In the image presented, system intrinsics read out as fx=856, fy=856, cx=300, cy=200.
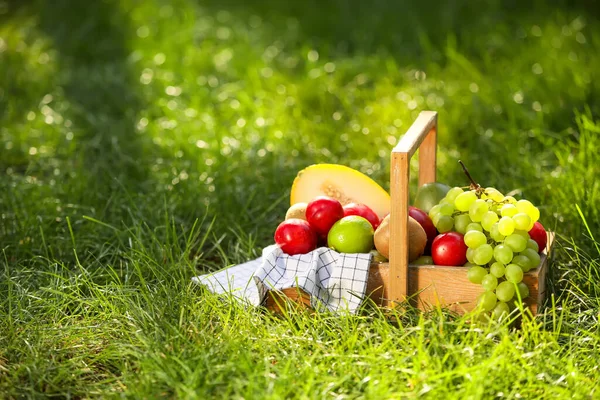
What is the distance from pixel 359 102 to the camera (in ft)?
16.1

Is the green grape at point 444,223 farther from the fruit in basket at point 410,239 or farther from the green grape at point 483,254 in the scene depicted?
the green grape at point 483,254

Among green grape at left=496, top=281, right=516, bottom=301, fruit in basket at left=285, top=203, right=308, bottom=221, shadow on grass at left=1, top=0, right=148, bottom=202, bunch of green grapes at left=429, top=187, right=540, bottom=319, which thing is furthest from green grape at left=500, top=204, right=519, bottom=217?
shadow on grass at left=1, top=0, right=148, bottom=202

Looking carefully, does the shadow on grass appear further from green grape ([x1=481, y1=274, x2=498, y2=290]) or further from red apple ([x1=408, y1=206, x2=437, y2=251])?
green grape ([x1=481, y1=274, x2=498, y2=290])

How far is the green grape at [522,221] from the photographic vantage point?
8.48 feet

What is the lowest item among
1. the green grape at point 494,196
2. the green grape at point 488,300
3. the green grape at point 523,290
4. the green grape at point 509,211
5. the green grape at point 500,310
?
the green grape at point 500,310

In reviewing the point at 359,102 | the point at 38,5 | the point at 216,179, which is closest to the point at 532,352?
the point at 216,179

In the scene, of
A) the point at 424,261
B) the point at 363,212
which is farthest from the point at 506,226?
the point at 363,212

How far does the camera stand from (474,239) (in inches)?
103

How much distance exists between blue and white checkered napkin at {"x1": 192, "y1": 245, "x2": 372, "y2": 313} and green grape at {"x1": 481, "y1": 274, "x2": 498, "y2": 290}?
0.37 meters

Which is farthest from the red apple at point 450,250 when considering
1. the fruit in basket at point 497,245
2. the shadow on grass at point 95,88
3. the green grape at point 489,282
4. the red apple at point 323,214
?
the shadow on grass at point 95,88

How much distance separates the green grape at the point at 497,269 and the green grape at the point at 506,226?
0.32 ft

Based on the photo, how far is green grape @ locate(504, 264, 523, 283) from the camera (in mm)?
2535

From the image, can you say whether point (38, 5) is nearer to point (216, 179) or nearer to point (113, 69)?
point (113, 69)

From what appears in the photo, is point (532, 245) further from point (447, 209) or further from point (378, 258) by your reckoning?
point (378, 258)
